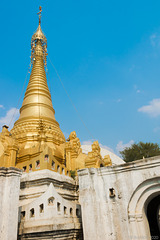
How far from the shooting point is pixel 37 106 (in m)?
19.7

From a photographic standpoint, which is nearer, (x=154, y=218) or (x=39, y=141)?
(x=154, y=218)

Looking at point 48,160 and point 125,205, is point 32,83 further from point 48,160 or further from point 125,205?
point 125,205

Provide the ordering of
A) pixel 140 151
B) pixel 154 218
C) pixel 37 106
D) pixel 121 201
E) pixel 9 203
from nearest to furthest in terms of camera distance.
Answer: pixel 9 203 → pixel 121 201 → pixel 154 218 → pixel 37 106 → pixel 140 151

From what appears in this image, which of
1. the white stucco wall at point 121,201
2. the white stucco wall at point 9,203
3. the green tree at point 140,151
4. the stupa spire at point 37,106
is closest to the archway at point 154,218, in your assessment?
the white stucco wall at point 121,201

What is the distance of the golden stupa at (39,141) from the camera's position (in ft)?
41.1

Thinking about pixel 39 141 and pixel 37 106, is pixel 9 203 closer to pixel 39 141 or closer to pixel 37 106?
pixel 39 141

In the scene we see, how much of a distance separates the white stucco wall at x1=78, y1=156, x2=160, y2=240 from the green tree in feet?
75.2

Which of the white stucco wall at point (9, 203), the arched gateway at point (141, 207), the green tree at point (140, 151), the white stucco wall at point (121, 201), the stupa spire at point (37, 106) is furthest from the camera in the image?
the green tree at point (140, 151)

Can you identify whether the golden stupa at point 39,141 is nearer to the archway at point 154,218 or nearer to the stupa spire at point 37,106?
→ the stupa spire at point 37,106

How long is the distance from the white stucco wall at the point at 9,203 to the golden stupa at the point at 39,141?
12.3 feet

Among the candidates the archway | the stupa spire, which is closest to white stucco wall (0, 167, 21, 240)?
the archway

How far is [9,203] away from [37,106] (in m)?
12.9

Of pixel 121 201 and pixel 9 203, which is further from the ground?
pixel 9 203

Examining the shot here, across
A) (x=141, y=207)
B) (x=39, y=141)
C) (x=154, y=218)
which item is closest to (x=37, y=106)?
(x=39, y=141)
